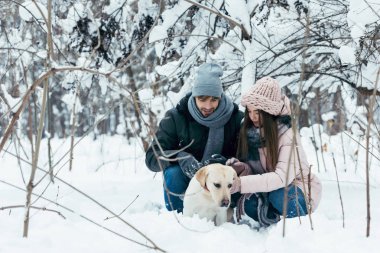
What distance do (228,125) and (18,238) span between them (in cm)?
203

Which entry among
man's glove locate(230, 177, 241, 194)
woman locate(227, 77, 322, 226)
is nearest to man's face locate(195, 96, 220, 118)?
woman locate(227, 77, 322, 226)

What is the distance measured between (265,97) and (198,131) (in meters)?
0.82

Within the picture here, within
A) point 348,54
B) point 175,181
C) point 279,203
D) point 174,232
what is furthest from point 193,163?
point 348,54

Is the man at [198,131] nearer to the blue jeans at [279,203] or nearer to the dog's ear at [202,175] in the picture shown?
the dog's ear at [202,175]

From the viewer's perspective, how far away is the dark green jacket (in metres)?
3.91

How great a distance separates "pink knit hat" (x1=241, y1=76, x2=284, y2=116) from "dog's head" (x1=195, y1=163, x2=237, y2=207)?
0.49m

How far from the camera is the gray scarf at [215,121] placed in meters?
3.75

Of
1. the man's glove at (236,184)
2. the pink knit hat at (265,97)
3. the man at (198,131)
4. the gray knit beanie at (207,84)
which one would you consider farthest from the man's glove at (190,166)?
the pink knit hat at (265,97)

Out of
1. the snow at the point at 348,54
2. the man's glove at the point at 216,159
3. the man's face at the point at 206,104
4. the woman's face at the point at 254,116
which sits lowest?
the man's glove at the point at 216,159

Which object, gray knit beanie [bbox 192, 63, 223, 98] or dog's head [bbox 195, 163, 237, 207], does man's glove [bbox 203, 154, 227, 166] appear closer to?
dog's head [bbox 195, 163, 237, 207]

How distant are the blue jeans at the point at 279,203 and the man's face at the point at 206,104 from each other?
0.76 metres

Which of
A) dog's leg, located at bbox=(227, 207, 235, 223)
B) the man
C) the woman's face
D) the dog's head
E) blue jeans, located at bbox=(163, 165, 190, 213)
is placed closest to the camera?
the dog's head

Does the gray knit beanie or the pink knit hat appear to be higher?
the gray knit beanie

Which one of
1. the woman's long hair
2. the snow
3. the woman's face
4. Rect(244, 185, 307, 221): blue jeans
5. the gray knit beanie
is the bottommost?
Rect(244, 185, 307, 221): blue jeans
